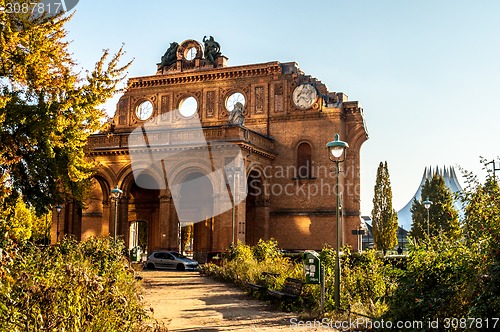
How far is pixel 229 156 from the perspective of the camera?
32.9 metres

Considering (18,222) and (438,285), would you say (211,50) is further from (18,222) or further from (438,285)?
(438,285)

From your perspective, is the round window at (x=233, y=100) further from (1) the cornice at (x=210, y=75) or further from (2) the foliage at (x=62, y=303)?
(2) the foliage at (x=62, y=303)

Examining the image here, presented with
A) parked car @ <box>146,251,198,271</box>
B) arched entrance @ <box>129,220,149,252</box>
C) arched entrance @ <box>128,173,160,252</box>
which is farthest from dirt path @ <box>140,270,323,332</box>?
arched entrance @ <box>129,220,149,252</box>

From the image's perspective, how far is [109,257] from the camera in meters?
17.8

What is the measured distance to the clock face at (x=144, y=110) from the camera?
42.5 meters

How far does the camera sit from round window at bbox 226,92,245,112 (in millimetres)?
39656

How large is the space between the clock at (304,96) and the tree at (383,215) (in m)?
10.3

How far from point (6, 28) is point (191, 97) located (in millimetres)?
26479

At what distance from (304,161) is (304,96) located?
4.30 meters

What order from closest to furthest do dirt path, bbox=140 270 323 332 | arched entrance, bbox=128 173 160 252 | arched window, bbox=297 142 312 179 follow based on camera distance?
dirt path, bbox=140 270 323 332 → arched window, bbox=297 142 312 179 → arched entrance, bbox=128 173 160 252

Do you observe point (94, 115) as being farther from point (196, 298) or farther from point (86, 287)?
point (86, 287)

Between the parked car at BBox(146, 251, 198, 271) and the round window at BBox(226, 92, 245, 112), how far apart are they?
38.0 feet

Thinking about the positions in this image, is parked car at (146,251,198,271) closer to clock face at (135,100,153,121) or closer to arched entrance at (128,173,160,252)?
arched entrance at (128,173,160,252)

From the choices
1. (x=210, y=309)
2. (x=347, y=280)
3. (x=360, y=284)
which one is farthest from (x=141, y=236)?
(x=360, y=284)
